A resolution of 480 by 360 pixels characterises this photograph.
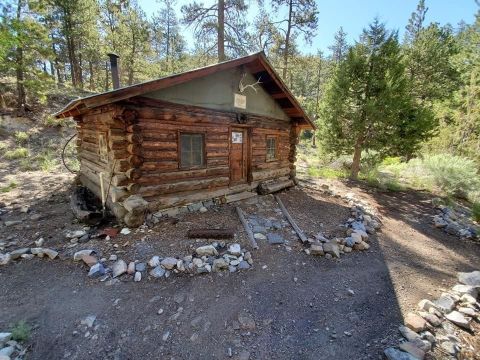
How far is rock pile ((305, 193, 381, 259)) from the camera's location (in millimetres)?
5918

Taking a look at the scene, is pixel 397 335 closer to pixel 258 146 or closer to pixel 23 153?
pixel 258 146

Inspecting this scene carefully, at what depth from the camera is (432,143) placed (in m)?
17.4

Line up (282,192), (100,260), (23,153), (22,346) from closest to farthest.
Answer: (22,346), (100,260), (282,192), (23,153)

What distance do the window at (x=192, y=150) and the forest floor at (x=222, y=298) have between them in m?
1.63

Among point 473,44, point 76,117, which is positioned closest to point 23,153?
point 76,117

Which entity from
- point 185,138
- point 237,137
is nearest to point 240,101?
point 237,137

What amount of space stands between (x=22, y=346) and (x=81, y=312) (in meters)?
0.73

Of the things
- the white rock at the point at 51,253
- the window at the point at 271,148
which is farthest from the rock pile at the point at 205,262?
the window at the point at 271,148

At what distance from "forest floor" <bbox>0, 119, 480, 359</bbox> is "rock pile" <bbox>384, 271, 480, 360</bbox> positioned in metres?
0.20

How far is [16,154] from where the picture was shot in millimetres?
13500

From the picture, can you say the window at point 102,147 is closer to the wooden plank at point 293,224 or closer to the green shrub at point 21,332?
the green shrub at point 21,332

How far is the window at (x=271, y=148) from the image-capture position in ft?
33.7

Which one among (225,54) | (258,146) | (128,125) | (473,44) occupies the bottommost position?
(258,146)

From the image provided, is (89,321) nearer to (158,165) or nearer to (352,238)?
(158,165)
